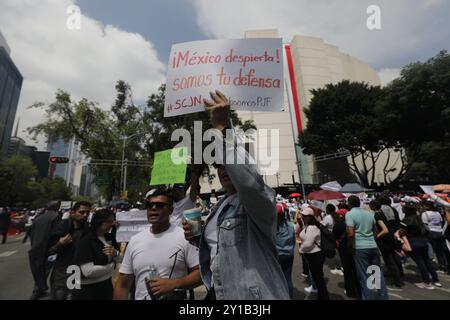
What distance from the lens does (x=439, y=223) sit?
265 inches

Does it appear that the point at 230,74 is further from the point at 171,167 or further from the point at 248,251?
the point at 171,167

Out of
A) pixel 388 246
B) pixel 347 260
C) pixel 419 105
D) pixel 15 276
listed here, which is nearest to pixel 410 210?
pixel 388 246

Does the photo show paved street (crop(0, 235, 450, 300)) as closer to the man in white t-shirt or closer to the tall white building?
the man in white t-shirt

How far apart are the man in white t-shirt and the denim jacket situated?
0.63 meters

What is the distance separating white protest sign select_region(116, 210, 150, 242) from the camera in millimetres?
4879

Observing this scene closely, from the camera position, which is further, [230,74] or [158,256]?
[230,74]

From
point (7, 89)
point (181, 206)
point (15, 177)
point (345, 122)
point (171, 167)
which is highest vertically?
point (7, 89)

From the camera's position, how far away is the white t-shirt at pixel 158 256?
6.91 feet

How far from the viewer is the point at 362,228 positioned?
15.6ft

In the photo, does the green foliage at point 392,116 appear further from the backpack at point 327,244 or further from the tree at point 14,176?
the tree at point 14,176

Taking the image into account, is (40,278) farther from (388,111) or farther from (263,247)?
(388,111)

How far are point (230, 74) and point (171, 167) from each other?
285 cm

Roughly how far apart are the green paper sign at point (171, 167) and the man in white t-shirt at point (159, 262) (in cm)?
241
